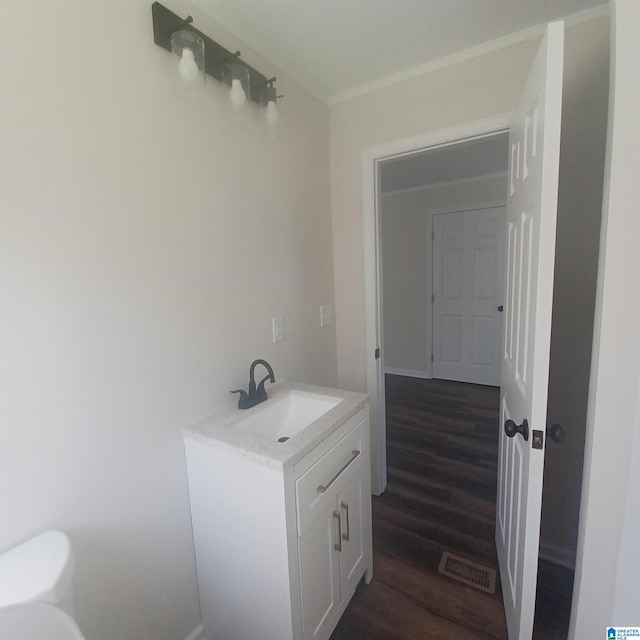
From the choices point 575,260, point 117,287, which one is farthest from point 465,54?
point 117,287

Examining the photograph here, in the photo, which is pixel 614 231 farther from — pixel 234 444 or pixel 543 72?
pixel 234 444

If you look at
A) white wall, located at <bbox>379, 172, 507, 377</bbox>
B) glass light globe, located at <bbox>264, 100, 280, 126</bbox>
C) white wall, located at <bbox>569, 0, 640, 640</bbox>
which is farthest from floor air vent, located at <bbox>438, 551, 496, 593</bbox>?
white wall, located at <bbox>379, 172, 507, 377</bbox>

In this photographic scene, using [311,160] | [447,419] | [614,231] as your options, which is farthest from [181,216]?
[447,419]

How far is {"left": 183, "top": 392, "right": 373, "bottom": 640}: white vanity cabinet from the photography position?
1.02 meters

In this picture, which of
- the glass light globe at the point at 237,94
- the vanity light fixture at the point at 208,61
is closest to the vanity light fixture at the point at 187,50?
the vanity light fixture at the point at 208,61

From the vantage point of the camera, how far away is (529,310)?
1.02 meters

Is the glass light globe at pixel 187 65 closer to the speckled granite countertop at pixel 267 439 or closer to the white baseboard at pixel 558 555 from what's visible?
the speckled granite countertop at pixel 267 439

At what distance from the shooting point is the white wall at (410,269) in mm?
4074

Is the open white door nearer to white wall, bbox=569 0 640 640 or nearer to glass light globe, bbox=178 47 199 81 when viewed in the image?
white wall, bbox=569 0 640 640

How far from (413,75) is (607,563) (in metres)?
2.04

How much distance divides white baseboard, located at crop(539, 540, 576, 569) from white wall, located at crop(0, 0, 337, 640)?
5.31 feet

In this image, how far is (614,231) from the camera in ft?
2.66

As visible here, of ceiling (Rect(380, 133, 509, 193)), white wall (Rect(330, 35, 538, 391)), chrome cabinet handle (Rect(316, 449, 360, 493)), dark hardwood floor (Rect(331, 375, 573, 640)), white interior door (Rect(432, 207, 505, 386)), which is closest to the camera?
chrome cabinet handle (Rect(316, 449, 360, 493))

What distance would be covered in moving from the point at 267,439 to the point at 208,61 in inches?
53.8
